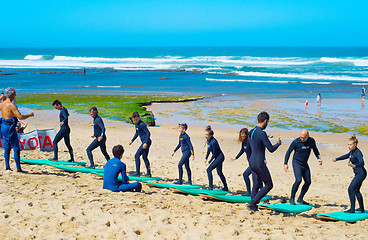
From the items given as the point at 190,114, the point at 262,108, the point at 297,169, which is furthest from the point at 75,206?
the point at 262,108

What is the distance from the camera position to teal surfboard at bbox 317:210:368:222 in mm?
6930

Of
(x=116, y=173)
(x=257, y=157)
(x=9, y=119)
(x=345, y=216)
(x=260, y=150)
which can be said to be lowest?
(x=345, y=216)

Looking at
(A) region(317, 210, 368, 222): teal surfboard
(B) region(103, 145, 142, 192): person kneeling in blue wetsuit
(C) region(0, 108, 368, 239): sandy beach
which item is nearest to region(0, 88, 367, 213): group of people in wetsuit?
(B) region(103, 145, 142, 192): person kneeling in blue wetsuit

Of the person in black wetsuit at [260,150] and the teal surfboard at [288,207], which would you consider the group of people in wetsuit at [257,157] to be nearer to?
the person in black wetsuit at [260,150]

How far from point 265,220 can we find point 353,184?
2014mm

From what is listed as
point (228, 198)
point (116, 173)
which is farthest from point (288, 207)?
point (116, 173)

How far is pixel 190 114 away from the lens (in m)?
25.9

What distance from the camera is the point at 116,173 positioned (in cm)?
774

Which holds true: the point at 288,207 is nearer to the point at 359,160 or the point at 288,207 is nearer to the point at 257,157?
the point at 257,157

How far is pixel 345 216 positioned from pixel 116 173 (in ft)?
14.3

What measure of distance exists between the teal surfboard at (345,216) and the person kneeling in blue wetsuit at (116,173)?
369 cm

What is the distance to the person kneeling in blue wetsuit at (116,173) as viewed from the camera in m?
7.69

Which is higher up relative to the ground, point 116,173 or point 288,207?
point 116,173

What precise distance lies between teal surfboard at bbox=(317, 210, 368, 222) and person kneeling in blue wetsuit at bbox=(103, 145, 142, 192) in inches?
145
